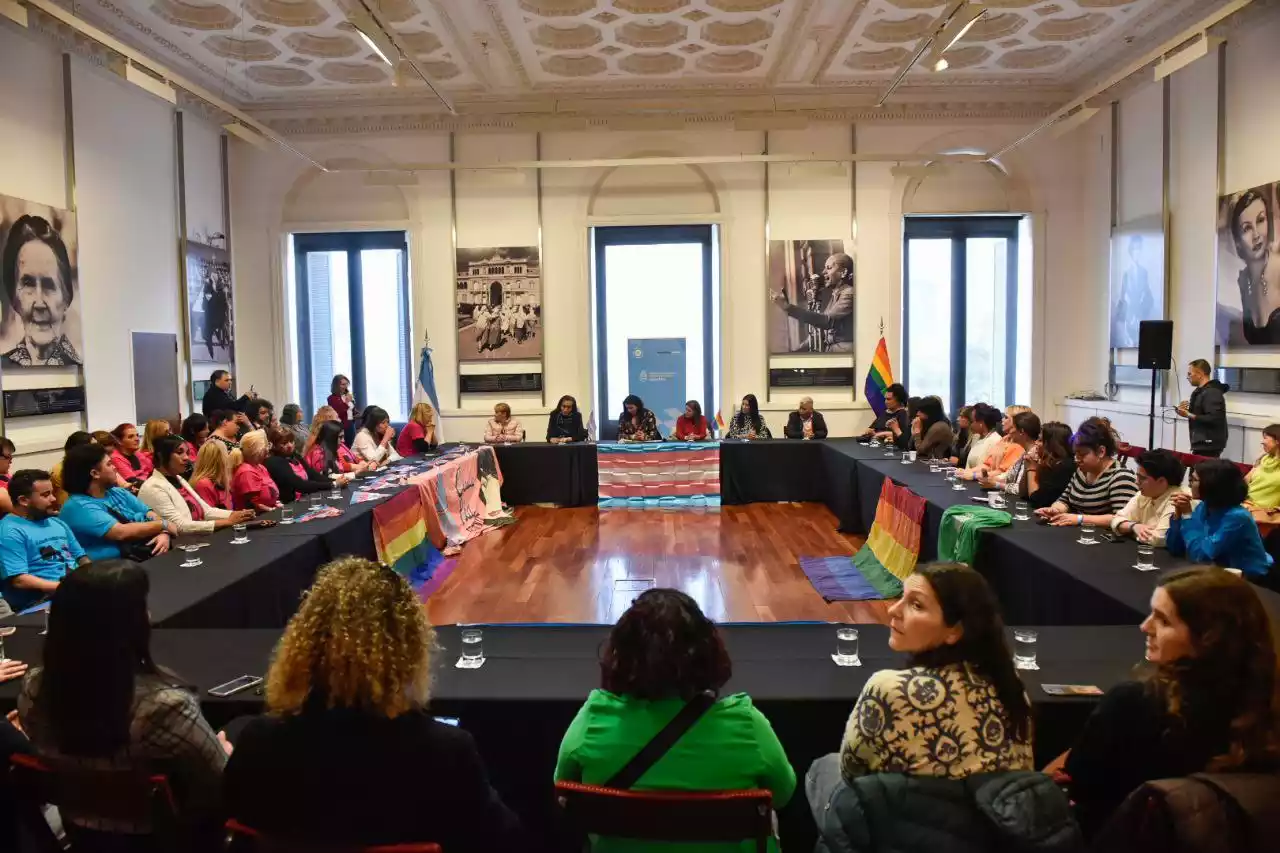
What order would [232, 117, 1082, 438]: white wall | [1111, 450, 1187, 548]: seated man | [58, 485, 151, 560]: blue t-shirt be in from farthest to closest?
[232, 117, 1082, 438]: white wall
[58, 485, 151, 560]: blue t-shirt
[1111, 450, 1187, 548]: seated man

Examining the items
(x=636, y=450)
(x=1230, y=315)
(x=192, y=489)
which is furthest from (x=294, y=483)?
(x=1230, y=315)

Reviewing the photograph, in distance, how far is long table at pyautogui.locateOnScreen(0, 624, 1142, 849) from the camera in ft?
7.25

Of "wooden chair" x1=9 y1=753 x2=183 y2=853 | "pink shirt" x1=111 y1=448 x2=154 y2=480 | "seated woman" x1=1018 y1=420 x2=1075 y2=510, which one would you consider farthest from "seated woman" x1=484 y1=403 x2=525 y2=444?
"wooden chair" x1=9 y1=753 x2=183 y2=853

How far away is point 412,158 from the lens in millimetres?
11031

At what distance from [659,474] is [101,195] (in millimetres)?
5875

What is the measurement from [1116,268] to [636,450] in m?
6.05

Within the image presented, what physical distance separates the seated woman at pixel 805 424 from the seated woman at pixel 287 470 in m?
5.38

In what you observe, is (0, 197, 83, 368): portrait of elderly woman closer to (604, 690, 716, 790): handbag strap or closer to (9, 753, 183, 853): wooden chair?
(9, 753, 183, 853): wooden chair

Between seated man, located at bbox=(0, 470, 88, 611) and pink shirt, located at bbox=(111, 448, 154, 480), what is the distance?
2321 millimetres

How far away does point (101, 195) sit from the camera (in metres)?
8.05

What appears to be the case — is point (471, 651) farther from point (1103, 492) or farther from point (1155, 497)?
point (1103, 492)

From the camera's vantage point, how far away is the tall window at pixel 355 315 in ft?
37.5

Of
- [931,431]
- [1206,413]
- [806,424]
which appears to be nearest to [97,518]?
[931,431]

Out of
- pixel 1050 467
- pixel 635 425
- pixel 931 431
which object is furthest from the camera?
pixel 635 425
